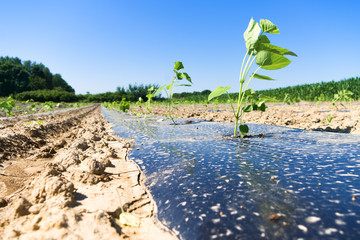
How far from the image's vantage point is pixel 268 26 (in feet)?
6.49

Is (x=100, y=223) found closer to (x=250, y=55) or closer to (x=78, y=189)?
(x=78, y=189)

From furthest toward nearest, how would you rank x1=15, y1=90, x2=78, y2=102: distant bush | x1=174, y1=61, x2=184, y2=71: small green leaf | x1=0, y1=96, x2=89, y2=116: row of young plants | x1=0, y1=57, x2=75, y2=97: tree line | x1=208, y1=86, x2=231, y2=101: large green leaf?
x1=0, y1=57, x2=75, y2=97: tree line, x1=15, y1=90, x2=78, y2=102: distant bush, x1=0, y1=96, x2=89, y2=116: row of young plants, x1=174, y1=61, x2=184, y2=71: small green leaf, x1=208, y1=86, x2=231, y2=101: large green leaf

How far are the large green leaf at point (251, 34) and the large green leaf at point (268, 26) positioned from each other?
0.19ft

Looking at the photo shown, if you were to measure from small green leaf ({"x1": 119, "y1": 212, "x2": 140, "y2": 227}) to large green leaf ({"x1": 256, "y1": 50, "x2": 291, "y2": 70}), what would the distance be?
184 centimetres

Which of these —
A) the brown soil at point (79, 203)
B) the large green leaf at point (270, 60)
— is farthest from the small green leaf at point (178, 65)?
the brown soil at point (79, 203)

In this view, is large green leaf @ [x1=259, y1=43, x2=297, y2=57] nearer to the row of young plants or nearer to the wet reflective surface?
the wet reflective surface

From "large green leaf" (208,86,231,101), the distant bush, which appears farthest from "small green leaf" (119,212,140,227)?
the distant bush

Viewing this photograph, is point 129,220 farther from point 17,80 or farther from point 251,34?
point 17,80

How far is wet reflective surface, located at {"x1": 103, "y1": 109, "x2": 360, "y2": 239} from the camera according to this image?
650mm

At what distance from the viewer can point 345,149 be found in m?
1.58

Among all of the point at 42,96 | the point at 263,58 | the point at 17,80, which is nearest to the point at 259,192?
the point at 263,58

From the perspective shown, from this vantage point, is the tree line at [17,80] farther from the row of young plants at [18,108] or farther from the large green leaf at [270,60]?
the large green leaf at [270,60]

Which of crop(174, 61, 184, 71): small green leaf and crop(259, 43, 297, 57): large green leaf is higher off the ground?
crop(174, 61, 184, 71): small green leaf

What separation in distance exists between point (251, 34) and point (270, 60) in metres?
0.32
